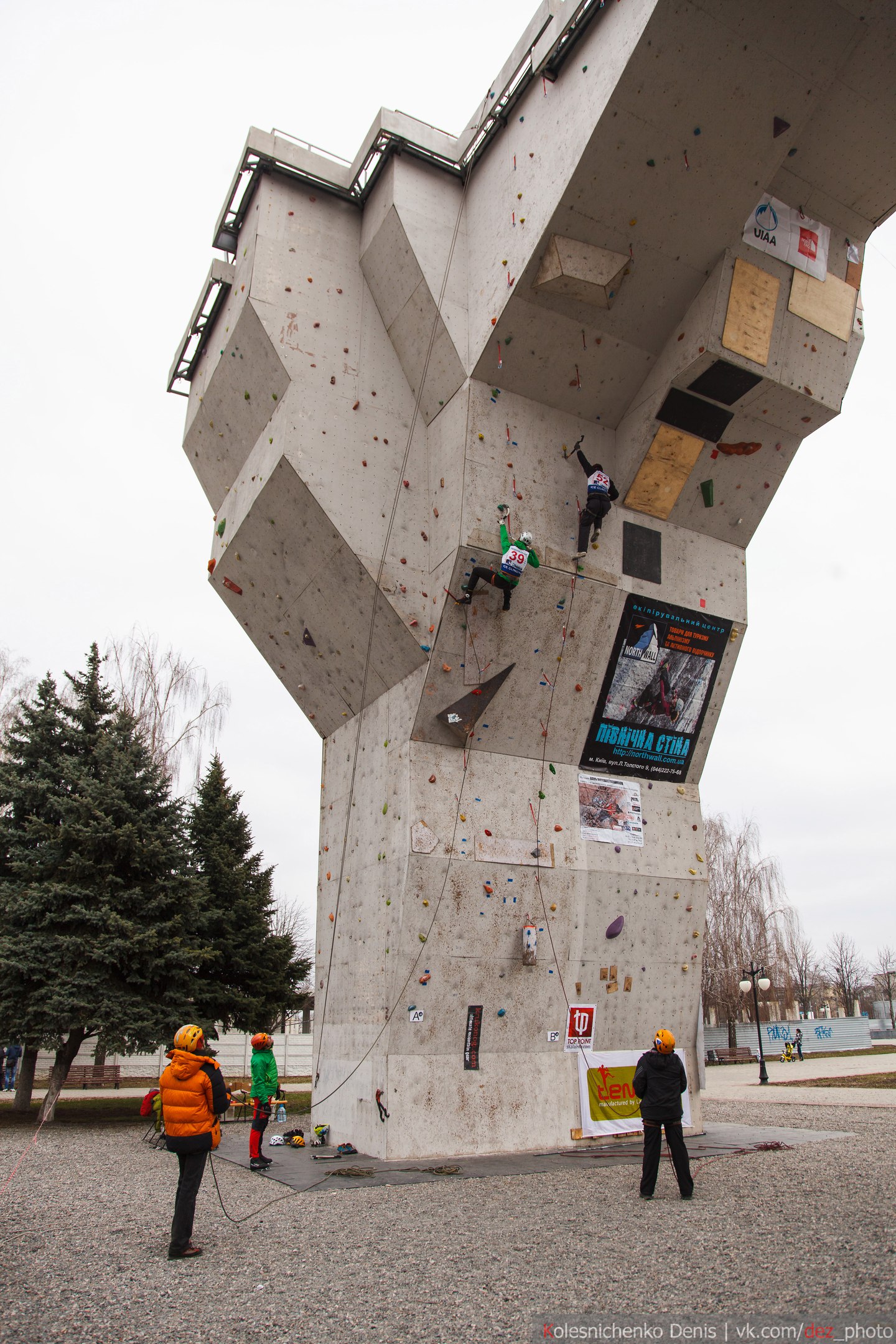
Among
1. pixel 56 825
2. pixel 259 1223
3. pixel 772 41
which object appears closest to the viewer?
pixel 259 1223

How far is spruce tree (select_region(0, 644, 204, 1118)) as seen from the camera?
40.9ft

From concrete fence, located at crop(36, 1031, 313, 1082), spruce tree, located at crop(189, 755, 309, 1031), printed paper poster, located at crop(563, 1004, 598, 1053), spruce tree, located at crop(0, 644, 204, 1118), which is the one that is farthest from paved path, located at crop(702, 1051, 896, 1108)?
concrete fence, located at crop(36, 1031, 313, 1082)

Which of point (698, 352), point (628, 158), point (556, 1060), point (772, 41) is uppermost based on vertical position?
point (772, 41)

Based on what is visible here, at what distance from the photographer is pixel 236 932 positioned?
53.2 feet

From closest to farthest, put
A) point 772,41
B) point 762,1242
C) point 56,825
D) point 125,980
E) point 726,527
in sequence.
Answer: point 762,1242 → point 772,41 → point 726,527 → point 125,980 → point 56,825

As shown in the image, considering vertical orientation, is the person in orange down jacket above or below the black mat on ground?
above

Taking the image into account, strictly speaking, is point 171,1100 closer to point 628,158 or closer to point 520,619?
point 520,619

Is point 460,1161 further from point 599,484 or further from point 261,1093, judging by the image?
point 599,484

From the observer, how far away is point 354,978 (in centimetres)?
1065

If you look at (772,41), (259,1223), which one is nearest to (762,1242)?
(259,1223)

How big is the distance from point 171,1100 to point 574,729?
6753 mm

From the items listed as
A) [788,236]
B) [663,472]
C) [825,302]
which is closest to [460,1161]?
[663,472]

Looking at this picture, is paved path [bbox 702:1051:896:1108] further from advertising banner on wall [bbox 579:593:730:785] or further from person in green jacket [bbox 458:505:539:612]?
person in green jacket [bbox 458:505:539:612]

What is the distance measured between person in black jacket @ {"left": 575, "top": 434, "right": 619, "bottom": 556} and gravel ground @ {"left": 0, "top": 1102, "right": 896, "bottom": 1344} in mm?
6742
